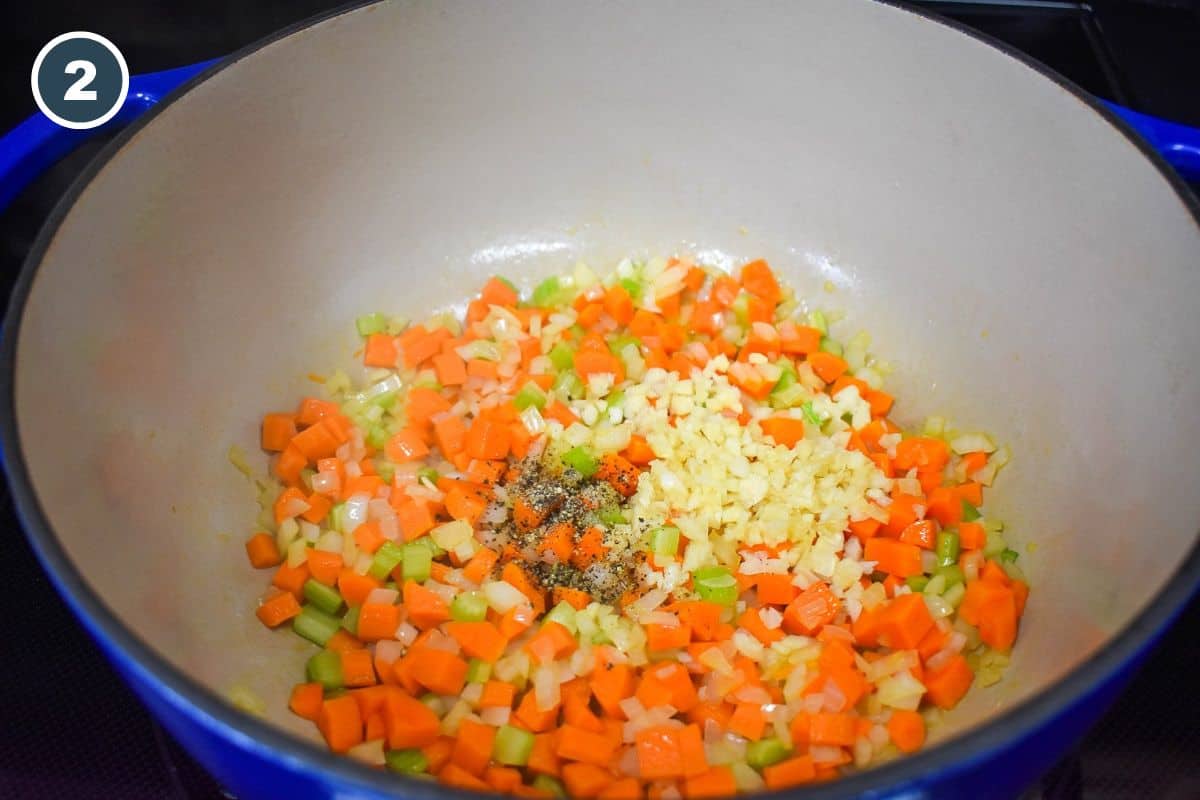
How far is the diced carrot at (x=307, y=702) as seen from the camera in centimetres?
125

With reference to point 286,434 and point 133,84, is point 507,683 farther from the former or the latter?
point 133,84

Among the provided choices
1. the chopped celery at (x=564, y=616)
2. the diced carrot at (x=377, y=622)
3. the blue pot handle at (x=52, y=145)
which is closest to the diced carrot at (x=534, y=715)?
the chopped celery at (x=564, y=616)

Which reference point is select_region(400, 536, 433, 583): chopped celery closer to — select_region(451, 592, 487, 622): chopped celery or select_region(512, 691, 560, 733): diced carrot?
select_region(451, 592, 487, 622): chopped celery

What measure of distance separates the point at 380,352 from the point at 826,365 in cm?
76

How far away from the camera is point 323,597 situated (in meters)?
1.37

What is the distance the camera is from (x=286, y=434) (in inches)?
60.9

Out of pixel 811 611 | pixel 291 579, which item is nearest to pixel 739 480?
pixel 811 611

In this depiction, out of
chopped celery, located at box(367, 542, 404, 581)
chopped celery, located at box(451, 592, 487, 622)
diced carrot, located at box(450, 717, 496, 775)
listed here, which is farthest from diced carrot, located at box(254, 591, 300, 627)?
diced carrot, located at box(450, 717, 496, 775)

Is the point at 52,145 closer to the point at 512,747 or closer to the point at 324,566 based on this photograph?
the point at 324,566

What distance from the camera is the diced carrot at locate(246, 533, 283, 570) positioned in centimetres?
142

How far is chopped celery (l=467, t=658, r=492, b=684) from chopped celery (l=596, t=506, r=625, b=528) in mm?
282

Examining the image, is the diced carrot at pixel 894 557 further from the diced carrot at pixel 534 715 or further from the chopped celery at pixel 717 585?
the diced carrot at pixel 534 715

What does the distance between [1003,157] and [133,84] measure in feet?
4.15

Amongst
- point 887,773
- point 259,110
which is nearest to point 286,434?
point 259,110
